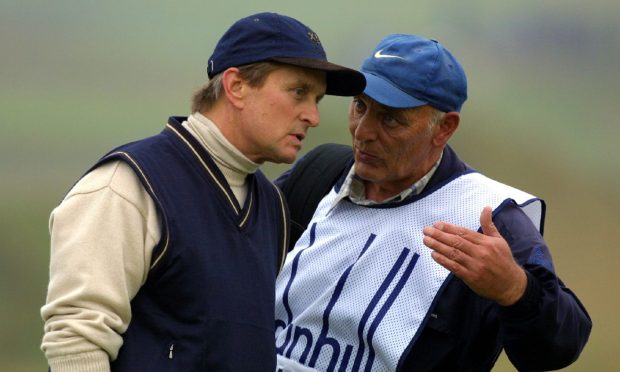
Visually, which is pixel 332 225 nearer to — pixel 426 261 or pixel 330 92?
pixel 426 261

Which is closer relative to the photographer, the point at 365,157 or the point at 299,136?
the point at 299,136

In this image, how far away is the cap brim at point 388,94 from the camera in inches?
88.0

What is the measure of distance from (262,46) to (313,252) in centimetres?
60

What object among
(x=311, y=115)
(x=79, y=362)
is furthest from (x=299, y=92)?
(x=79, y=362)

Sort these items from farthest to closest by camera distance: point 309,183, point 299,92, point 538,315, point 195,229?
point 309,183 → point 538,315 → point 299,92 → point 195,229

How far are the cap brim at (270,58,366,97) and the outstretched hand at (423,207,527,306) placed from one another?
0.26 m

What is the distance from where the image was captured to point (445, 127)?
2.32 meters

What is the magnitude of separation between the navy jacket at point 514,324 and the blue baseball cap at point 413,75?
260 millimetres

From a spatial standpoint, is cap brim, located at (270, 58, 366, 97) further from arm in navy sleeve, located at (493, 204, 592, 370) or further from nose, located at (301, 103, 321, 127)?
arm in navy sleeve, located at (493, 204, 592, 370)

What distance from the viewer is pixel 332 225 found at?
2.32 m

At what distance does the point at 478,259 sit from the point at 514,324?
15 centimetres

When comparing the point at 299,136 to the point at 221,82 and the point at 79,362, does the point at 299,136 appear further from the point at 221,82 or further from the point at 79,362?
the point at 79,362

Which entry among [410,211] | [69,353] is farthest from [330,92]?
[69,353]

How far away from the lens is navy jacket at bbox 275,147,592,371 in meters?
2.02
